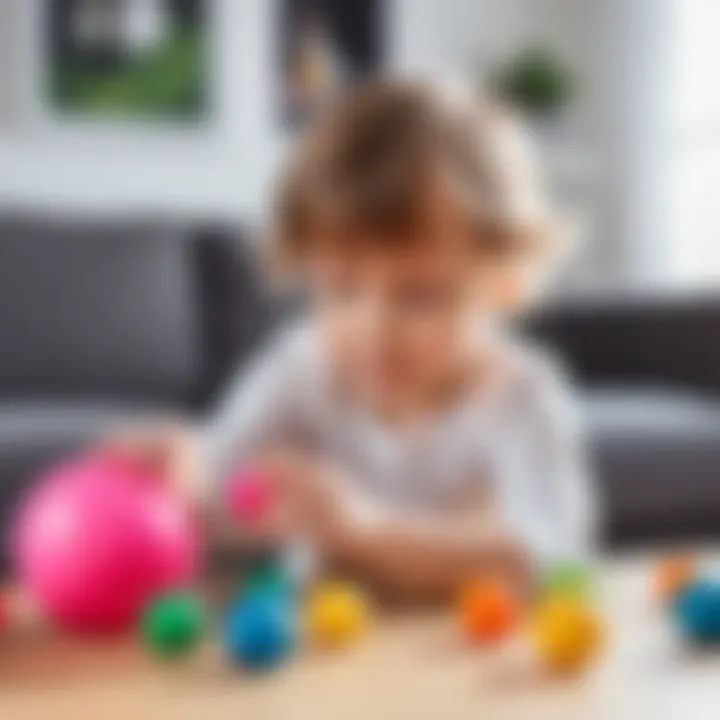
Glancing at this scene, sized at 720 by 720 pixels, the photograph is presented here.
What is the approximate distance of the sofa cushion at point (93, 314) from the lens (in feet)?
7.00

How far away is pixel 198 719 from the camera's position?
1.91 feet

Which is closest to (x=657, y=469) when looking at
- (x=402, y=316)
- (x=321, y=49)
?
(x=402, y=316)

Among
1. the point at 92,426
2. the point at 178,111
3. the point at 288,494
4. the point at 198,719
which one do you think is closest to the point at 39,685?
the point at 198,719

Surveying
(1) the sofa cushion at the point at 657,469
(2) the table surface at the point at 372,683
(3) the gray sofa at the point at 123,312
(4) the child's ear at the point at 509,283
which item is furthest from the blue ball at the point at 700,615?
(3) the gray sofa at the point at 123,312

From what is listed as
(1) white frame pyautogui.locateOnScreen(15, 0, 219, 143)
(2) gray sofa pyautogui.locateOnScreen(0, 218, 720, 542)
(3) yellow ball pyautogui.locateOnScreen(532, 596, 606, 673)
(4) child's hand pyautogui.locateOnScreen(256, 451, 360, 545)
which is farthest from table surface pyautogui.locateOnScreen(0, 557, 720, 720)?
(1) white frame pyautogui.locateOnScreen(15, 0, 219, 143)

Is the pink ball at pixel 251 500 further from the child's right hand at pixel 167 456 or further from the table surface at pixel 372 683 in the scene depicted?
the table surface at pixel 372 683

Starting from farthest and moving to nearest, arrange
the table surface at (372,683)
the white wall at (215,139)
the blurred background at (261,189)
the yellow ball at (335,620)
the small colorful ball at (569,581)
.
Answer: the white wall at (215,139) → the blurred background at (261,189) → the small colorful ball at (569,581) → the yellow ball at (335,620) → the table surface at (372,683)

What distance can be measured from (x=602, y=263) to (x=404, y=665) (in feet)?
8.20

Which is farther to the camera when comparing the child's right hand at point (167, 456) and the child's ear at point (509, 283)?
the child's ear at point (509, 283)

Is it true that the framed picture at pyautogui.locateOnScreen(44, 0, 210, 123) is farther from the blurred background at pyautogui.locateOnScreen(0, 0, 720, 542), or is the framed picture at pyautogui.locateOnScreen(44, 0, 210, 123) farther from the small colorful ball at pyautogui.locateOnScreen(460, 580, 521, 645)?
the small colorful ball at pyautogui.locateOnScreen(460, 580, 521, 645)

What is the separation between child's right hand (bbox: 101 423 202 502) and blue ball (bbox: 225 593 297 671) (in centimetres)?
19

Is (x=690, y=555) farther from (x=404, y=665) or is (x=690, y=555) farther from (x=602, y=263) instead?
(x=602, y=263)

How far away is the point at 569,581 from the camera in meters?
0.84

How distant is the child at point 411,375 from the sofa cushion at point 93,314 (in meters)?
0.96
